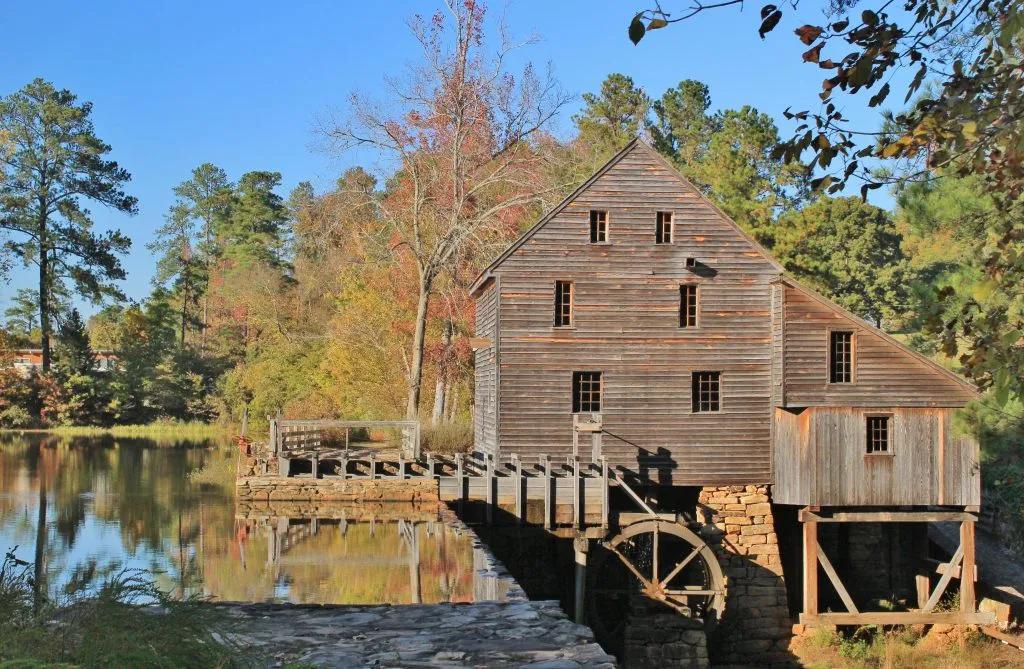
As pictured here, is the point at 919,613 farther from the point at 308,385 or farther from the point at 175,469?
the point at 308,385

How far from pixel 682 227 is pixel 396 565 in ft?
35.2

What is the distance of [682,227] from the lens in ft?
79.0

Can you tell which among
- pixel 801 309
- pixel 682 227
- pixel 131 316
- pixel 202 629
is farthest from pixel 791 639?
pixel 131 316

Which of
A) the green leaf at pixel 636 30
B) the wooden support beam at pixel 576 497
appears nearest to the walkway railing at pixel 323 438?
the wooden support beam at pixel 576 497

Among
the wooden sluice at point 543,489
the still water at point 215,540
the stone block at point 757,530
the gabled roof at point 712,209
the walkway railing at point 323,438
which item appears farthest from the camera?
the walkway railing at point 323,438

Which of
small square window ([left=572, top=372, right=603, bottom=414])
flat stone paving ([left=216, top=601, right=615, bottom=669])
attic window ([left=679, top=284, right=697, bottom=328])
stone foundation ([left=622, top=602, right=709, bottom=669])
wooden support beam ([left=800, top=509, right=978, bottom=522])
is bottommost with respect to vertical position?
stone foundation ([left=622, top=602, right=709, bottom=669])

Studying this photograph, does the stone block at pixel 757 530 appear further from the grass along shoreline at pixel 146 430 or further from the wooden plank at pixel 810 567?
the grass along shoreline at pixel 146 430

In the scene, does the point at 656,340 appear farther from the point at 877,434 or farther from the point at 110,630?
the point at 110,630

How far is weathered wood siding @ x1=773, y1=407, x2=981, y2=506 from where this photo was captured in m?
22.5

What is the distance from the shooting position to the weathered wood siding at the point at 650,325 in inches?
938

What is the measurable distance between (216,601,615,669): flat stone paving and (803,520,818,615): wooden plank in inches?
500

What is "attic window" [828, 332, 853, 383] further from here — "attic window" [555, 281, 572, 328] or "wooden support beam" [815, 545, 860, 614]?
"attic window" [555, 281, 572, 328]

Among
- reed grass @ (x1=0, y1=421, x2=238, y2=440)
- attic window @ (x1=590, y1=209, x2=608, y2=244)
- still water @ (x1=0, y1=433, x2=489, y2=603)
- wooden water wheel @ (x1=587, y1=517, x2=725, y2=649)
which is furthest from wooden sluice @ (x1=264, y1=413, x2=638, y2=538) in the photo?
reed grass @ (x1=0, y1=421, x2=238, y2=440)

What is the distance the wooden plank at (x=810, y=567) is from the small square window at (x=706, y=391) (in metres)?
3.16
